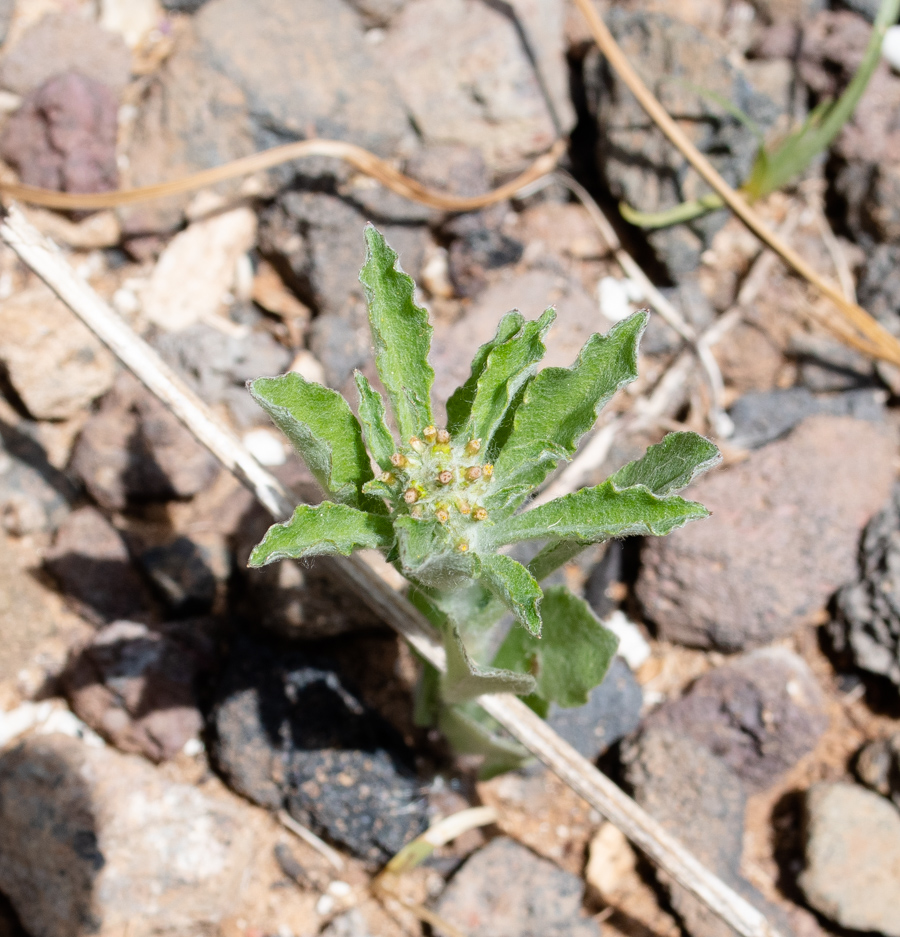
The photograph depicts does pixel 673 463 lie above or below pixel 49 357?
below

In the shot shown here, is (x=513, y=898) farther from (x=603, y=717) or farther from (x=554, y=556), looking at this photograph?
(x=554, y=556)

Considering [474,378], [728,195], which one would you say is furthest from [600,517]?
[728,195]

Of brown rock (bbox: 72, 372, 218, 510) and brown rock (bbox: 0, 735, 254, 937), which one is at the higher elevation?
brown rock (bbox: 72, 372, 218, 510)

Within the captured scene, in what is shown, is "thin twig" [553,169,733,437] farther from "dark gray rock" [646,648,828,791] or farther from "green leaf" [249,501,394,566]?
"green leaf" [249,501,394,566]

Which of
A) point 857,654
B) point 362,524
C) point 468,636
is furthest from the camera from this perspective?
point 857,654

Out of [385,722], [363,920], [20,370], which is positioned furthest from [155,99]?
[363,920]

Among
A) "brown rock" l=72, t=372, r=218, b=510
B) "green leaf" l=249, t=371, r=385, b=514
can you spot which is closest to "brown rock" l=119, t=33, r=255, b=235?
"brown rock" l=72, t=372, r=218, b=510

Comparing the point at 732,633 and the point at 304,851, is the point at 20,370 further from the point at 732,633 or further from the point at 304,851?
the point at 732,633
